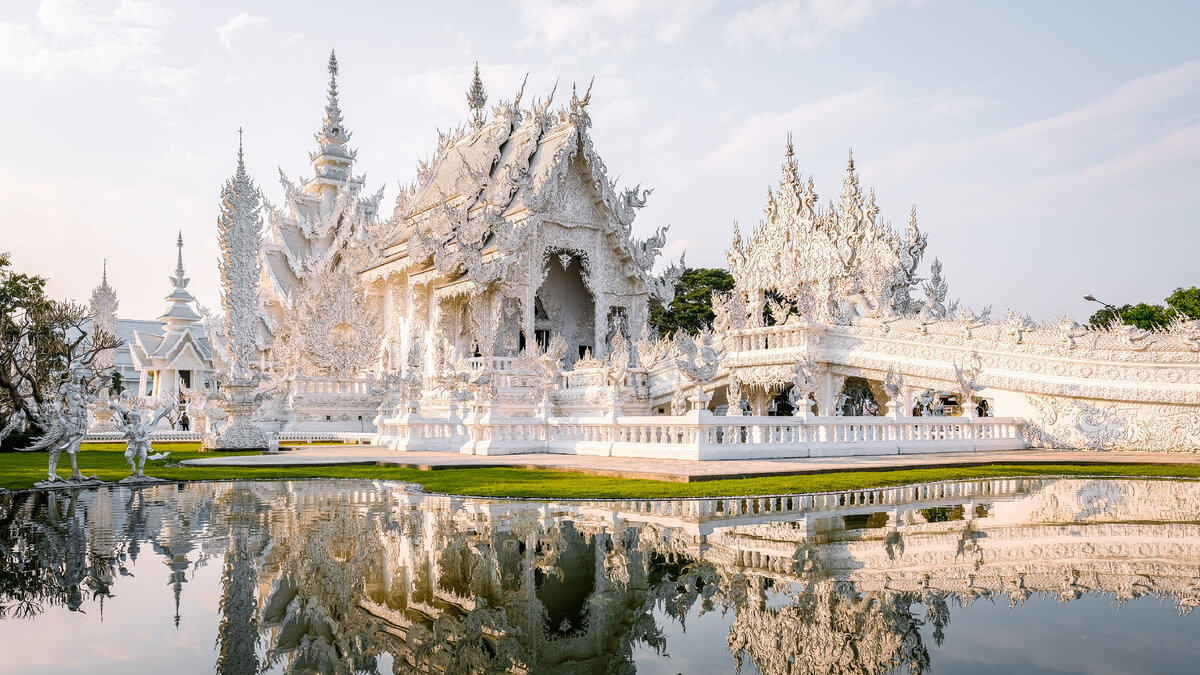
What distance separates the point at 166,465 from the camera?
13.3 metres

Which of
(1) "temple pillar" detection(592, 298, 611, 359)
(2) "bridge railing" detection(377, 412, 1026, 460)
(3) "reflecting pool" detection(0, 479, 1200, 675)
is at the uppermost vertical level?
(1) "temple pillar" detection(592, 298, 611, 359)

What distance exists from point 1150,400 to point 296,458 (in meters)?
14.6

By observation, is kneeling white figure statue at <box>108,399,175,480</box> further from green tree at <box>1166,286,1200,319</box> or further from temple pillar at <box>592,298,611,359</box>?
green tree at <box>1166,286,1200,319</box>

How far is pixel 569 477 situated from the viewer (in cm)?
1027

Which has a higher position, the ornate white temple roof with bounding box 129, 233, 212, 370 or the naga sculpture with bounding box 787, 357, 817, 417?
the ornate white temple roof with bounding box 129, 233, 212, 370

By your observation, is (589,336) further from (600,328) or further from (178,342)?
(178,342)

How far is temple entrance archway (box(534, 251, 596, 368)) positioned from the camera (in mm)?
26734

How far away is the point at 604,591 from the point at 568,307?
23.0 m

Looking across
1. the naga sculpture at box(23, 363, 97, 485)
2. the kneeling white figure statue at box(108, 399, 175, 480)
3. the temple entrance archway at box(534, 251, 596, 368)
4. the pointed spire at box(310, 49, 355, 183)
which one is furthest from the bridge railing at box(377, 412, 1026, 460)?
the pointed spire at box(310, 49, 355, 183)

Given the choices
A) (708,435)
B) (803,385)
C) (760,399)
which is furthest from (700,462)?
(760,399)

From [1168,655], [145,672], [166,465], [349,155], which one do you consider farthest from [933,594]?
[349,155]

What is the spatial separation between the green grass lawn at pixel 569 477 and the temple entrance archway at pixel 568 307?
46.2 feet

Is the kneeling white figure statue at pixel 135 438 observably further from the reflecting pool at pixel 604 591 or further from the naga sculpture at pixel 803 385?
the naga sculpture at pixel 803 385

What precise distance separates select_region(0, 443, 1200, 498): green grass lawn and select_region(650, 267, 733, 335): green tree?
100 ft
